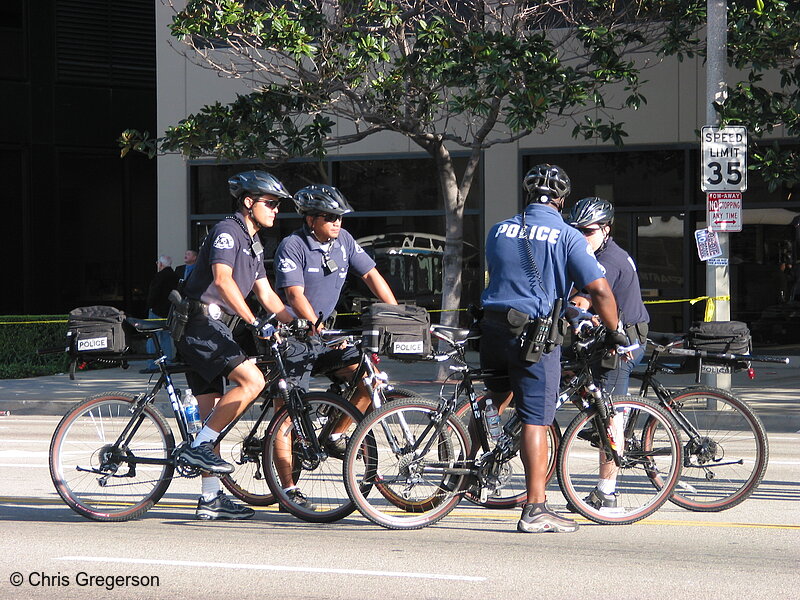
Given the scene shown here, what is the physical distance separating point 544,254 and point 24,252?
18.0 m

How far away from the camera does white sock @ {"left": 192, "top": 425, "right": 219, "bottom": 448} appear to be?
22.3 feet

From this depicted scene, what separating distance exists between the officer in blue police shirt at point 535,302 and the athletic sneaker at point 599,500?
0.86 feet

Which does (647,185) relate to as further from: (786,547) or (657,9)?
(786,547)

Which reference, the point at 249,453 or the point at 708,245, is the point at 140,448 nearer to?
the point at 249,453

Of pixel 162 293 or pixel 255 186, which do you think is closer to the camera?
pixel 255 186

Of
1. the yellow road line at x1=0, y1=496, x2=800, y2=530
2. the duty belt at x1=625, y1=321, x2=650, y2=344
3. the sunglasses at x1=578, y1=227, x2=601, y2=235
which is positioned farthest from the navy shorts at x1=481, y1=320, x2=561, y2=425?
the sunglasses at x1=578, y1=227, x2=601, y2=235

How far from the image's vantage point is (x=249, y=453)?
273 inches

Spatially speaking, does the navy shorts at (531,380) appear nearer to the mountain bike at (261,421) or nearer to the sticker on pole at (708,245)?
the mountain bike at (261,421)

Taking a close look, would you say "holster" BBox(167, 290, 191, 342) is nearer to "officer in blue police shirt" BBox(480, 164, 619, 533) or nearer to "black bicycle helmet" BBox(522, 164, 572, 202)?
"officer in blue police shirt" BBox(480, 164, 619, 533)

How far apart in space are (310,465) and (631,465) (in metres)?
1.88

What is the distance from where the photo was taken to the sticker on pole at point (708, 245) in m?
12.7

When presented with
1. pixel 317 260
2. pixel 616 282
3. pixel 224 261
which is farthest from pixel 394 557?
pixel 616 282

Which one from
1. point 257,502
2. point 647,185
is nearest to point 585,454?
point 257,502

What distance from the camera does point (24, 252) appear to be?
73.9 ft
